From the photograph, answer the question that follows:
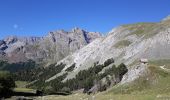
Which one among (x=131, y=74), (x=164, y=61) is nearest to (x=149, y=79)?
(x=131, y=74)

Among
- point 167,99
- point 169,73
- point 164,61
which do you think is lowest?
point 167,99

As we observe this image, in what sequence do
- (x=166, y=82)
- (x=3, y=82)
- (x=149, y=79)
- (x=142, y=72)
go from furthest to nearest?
(x=3, y=82), (x=142, y=72), (x=149, y=79), (x=166, y=82)

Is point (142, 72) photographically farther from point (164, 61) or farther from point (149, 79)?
point (164, 61)

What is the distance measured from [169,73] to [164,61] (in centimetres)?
9484

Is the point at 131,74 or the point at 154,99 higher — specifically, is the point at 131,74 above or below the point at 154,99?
above

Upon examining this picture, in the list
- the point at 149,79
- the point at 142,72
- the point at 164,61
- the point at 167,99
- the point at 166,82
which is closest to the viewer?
the point at 167,99

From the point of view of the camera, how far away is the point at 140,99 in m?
60.7

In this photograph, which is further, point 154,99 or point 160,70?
point 160,70

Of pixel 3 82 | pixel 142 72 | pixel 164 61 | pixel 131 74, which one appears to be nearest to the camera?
pixel 142 72

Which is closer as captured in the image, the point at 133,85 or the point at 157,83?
the point at 157,83

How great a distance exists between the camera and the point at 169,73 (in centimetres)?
10506

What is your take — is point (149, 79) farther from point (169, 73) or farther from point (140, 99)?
point (140, 99)

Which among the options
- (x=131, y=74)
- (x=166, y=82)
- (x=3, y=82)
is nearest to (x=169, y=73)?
(x=166, y=82)

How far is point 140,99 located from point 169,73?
47620 mm
